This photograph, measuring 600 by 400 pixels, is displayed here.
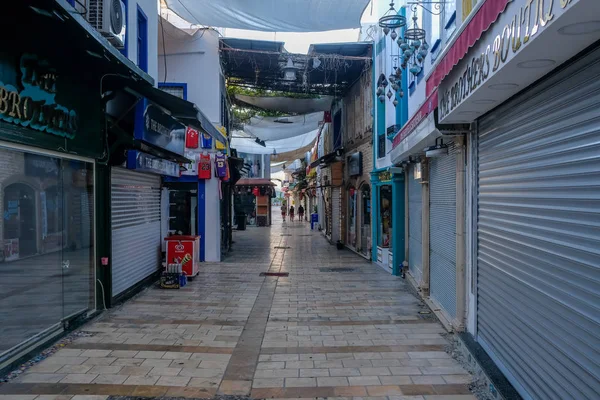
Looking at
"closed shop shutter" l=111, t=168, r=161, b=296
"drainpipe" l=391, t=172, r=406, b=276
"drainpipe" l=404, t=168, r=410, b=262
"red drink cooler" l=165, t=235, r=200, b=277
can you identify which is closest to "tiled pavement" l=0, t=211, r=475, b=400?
"closed shop shutter" l=111, t=168, r=161, b=296

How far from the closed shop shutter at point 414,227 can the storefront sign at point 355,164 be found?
4923 millimetres

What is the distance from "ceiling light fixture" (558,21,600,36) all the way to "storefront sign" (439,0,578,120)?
120 millimetres

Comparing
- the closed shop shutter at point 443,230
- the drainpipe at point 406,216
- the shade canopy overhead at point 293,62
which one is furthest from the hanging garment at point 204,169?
the closed shop shutter at point 443,230

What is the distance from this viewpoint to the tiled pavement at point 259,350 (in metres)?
4.62

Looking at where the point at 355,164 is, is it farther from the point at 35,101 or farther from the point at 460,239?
the point at 35,101

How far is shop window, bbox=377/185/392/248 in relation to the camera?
12.7m

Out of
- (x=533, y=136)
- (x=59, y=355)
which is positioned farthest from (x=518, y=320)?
(x=59, y=355)

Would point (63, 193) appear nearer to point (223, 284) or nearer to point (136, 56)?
point (136, 56)

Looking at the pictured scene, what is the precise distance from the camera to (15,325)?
5273 millimetres

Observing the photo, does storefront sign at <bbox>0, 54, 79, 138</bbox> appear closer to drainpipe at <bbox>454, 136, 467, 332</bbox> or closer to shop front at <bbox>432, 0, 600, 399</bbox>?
shop front at <bbox>432, 0, 600, 399</bbox>

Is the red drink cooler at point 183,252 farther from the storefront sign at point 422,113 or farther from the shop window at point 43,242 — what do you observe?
the storefront sign at point 422,113

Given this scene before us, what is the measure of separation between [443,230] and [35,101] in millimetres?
6289

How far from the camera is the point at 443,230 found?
7.32m

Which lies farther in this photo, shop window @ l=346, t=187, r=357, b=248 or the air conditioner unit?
shop window @ l=346, t=187, r=357, b=248
